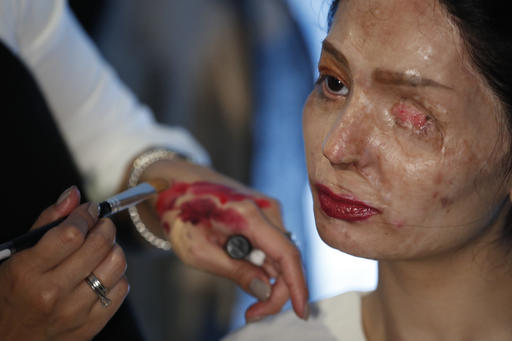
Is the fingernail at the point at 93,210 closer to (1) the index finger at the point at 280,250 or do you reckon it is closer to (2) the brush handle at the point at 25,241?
(2) the brush handle at the point at 25,241

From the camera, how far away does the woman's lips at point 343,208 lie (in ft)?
2.26

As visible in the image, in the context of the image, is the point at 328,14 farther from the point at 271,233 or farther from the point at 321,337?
the point at 321,337

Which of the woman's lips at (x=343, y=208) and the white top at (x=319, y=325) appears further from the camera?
the white top at (x=319, y=325)

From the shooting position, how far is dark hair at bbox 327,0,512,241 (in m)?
0.62

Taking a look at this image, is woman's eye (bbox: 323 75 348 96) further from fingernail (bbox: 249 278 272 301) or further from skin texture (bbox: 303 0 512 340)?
fingernail (bbox: 249 278 272 301)

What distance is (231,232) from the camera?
2.89 feet

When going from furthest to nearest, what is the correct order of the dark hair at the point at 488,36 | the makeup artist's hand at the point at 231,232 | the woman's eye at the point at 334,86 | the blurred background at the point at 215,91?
the blurred background at the point at 215,91 → the makeup artist's hand at the point at 231,232 → the woman's eye at the point at 334,86 → the dark hair at the point at 488,36

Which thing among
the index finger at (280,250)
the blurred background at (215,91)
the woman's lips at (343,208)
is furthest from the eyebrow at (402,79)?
the blurred background at (215,91)

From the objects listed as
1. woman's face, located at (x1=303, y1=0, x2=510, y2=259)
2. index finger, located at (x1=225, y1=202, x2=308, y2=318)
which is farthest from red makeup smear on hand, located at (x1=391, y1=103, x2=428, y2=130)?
index finger, located at (x1=225, y1=202, x2=308, y2=318)

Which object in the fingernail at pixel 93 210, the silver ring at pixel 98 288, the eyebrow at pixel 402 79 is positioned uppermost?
the eyebrow at pixel 402 79

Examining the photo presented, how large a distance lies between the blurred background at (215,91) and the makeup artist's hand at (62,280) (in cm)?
76

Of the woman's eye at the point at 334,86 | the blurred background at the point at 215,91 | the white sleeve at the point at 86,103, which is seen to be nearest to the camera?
the woman's eye at the point at 334,86

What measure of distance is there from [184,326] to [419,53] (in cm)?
101

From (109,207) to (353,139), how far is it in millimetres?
313
